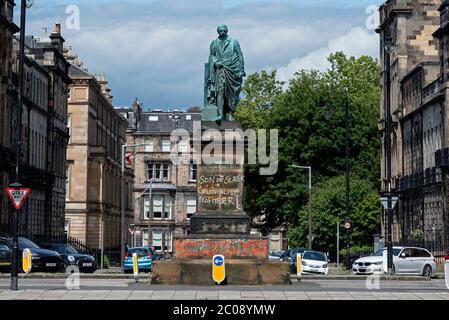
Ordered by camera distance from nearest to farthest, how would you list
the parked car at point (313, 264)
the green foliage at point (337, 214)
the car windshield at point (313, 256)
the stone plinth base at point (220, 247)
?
the stone plinth base at point (220, 247), the parked car at point (313, 264), the car windshield at point (313, 256), the green foliage at point (337, 214)

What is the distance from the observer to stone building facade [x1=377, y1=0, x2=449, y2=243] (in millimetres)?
60688

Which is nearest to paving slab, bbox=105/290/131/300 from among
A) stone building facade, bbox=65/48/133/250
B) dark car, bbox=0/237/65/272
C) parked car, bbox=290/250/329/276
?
dark car, bbox=0/237/65/272

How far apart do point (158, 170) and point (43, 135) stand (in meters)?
66.2

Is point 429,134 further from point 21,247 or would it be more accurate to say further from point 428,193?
point 21,247

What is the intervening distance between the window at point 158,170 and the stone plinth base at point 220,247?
11085 cm

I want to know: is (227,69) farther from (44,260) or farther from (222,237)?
(44,260)

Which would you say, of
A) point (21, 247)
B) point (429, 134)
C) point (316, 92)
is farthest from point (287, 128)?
point (21, 247)

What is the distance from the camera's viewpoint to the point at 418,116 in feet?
226

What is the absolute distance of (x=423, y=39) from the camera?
2864 inches

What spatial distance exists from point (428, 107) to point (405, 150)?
849cm

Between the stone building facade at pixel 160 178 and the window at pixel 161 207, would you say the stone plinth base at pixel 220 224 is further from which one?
the window at pixel 161 207

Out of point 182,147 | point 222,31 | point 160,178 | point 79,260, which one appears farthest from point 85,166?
point 222,31

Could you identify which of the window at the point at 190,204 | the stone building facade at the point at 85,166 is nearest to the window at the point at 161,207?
the window at the point at 190,204

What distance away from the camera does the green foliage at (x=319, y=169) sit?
7088 cm
